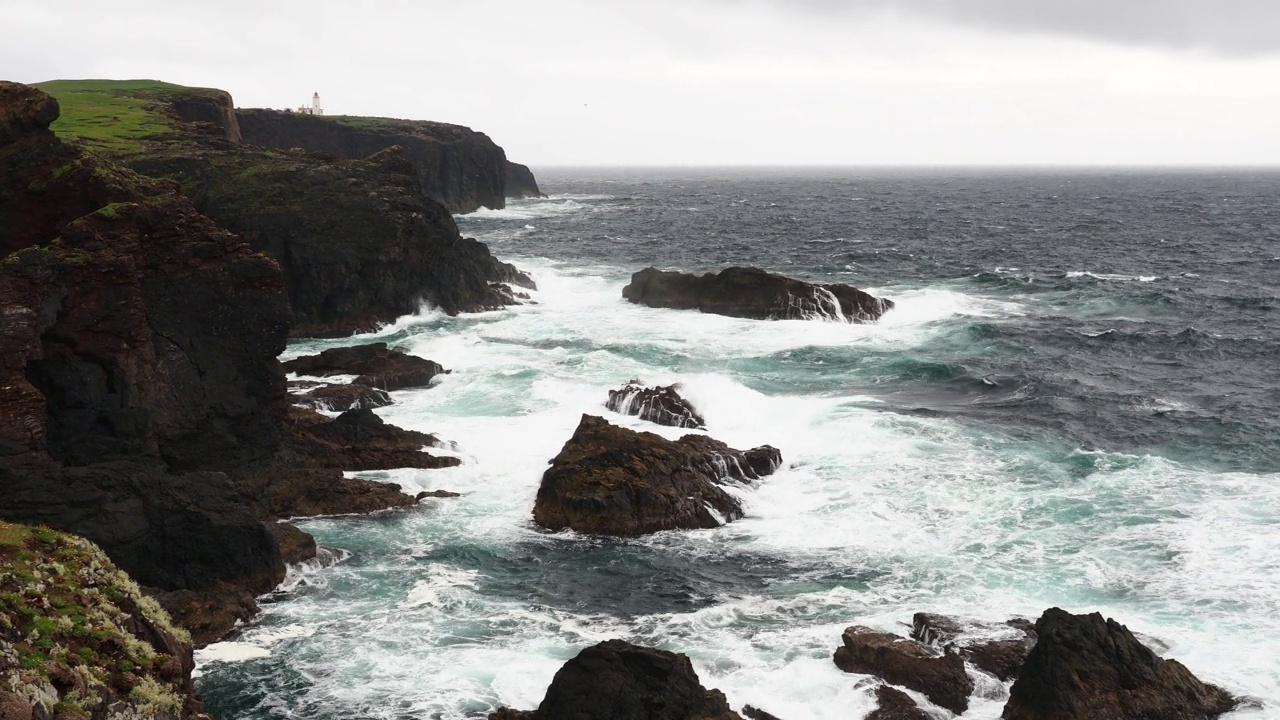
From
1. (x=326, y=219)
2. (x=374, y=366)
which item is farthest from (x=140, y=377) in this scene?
(x=326, y=219)

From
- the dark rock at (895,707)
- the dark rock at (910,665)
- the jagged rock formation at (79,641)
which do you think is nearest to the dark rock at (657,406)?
the dark rock at (910,665)

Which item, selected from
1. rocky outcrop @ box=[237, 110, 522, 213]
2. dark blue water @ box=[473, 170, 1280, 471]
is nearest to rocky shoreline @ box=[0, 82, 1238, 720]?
dark blue water @ box=[473, 170, 1280, 471]

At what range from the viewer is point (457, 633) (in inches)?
888

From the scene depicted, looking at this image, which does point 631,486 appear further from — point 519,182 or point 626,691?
point 519,182

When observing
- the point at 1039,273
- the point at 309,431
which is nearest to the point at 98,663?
the point at 309,431

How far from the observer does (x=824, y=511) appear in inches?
1181

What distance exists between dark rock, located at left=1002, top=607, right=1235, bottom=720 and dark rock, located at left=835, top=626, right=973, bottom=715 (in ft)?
3.20

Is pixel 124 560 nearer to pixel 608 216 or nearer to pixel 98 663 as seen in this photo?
pixel 98 663

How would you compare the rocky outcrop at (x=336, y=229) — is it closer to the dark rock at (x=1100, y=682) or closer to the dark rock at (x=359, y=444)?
the dark rock at (x=359, y=444)

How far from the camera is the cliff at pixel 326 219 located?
51000 millimetres

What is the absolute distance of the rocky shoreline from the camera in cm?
1708

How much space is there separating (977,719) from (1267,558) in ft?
36.6

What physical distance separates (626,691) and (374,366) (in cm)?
2672

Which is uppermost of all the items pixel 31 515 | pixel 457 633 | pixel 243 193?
pixel 243 193
